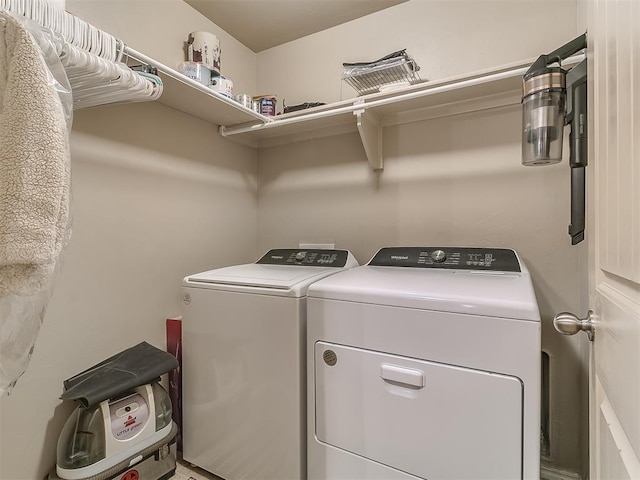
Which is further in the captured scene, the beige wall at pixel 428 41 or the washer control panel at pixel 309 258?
the washer control panel at pixel 309 258

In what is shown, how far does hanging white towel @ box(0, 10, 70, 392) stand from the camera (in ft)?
2.35

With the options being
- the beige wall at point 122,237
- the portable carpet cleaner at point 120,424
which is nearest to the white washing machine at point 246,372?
the portable carpet cleaner at point 120,424

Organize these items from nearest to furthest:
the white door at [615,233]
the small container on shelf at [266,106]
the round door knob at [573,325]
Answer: the white door at [615,233] < the round door knob at [573,325] < the small container on shelf at [266,106]

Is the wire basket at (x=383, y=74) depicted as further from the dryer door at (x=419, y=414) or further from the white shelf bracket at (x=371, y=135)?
the dryer door at (x=419, y=414)

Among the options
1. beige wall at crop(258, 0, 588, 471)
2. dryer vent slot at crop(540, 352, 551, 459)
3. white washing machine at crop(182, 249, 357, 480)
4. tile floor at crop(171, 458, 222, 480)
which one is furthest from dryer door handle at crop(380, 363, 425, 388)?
tile floor at crop(171, 458, 222, 480)

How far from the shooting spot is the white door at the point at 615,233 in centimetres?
41

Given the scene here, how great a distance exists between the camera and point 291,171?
83.2 inches

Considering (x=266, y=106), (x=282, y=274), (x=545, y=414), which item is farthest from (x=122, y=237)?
(x=545, y=414)

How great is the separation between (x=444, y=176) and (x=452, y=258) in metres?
0.47

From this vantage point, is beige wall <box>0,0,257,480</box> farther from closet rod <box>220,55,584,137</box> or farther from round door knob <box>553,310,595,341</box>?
round door knob <box>553,310,595,341</box>

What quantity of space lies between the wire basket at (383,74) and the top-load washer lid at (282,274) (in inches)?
32.8

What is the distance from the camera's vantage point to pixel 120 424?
4.02 feet

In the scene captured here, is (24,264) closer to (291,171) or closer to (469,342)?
(469,342)

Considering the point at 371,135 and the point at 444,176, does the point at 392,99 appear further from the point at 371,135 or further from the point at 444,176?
the point at 444,176
